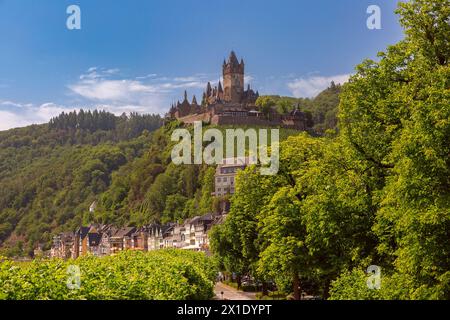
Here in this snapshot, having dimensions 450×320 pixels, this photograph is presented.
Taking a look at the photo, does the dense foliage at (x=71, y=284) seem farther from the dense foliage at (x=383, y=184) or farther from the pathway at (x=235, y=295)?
the pathway at (x=235, y=295)

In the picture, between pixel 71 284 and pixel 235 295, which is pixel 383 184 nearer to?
pixel 71 284

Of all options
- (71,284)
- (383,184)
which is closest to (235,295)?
(383,184)

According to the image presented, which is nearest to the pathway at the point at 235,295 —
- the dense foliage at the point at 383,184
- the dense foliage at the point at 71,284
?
the dense foliage at the point at 383,184

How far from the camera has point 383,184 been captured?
32906mm

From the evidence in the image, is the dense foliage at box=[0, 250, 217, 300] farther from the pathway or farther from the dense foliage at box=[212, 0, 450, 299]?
the pathway

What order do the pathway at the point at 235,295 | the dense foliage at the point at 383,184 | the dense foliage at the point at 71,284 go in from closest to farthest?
the dense foliage at the point at 71,284
the dense foliage at the point at 383,184
the pathway at the point at 235,295

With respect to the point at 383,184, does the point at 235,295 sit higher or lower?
lower

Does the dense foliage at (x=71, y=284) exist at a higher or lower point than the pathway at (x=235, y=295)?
higher

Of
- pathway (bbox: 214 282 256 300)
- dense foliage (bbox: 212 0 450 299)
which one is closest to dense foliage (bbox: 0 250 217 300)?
dense foliage (bbox: 212 0 450 299)

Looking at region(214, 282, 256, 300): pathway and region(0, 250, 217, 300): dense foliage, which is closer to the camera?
region(0, 250, 217, 300): dense foliage

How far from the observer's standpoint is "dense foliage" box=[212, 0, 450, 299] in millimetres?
24766

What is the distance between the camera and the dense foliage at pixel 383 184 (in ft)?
81.3
